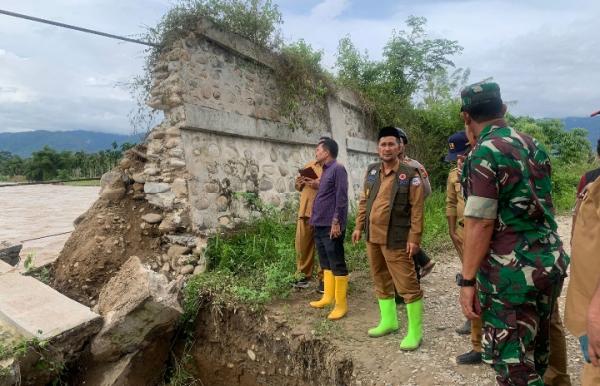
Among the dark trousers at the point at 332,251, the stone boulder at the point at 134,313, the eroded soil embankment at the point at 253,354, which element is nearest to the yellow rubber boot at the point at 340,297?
the dark trousers at the point at 332,251

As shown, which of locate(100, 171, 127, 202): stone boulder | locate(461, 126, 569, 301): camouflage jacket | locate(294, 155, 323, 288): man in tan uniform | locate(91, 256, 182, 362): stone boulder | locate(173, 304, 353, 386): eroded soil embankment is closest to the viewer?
locate(461, 126, 569, 301): camouflage jacket

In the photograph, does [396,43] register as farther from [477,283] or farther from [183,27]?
[477,283]

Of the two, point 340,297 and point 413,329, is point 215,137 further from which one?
point 413,329

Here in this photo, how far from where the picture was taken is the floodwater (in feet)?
22.1

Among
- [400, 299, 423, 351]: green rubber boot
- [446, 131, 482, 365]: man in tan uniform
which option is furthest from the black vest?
[400, 299, 423, 351]: green rubber boot

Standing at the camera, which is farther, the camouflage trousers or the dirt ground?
the dirt ground

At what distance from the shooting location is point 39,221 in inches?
390

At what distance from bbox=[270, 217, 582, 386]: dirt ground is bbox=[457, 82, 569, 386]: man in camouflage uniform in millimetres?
1119

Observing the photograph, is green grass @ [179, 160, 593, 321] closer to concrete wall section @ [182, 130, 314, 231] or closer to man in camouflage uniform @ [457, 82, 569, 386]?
concrete wall section @ [182, 130, 314, 231]

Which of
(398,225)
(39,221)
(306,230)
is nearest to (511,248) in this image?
(398,225)

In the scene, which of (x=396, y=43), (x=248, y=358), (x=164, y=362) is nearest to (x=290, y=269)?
(x=248, y=358)

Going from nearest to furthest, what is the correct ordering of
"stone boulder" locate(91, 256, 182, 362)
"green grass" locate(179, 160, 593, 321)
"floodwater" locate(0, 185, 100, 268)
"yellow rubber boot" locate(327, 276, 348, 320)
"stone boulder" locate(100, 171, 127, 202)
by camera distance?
"stone boulder" locate(91, 256, 182, 362)
"yellow rubber boot" locate(327, 276, 348, 320)
"green grass" locate(179, 160, 593, 321)
"stone boulder" locate(100, 171, 127, 202)
"floodwater" locate(0, 185, 100, 268)

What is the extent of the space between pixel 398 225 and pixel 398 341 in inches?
39.5

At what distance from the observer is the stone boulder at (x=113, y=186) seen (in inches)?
226
